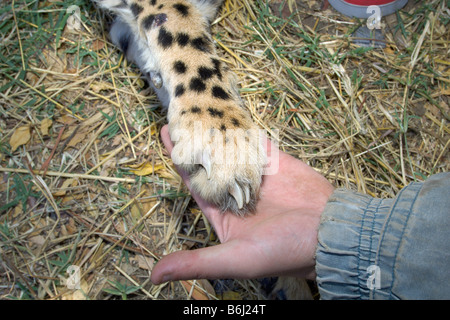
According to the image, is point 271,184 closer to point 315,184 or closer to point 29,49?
point 315,184

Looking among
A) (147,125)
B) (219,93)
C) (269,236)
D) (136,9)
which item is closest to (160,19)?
(136,9)

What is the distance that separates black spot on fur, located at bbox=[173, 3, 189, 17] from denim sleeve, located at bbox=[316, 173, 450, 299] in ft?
4.28

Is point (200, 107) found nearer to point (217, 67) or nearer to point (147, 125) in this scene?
point (217, 67)

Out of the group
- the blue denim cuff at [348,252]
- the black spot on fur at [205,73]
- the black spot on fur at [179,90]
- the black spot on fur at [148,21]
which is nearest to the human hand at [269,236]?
the blue denim cuff at [348,252]

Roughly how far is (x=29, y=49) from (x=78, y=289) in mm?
1942

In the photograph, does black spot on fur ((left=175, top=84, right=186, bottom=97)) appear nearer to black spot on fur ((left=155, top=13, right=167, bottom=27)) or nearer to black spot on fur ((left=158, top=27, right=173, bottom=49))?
black spot on fur ((left=158, top=27, right=173, bottom=49))

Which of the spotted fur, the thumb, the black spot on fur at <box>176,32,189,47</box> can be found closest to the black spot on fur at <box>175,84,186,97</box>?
the spotted fur

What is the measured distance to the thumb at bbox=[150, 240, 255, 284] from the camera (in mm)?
1685

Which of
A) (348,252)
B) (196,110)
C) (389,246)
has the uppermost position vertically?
(196,110)

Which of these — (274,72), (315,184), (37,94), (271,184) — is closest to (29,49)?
(37,94)

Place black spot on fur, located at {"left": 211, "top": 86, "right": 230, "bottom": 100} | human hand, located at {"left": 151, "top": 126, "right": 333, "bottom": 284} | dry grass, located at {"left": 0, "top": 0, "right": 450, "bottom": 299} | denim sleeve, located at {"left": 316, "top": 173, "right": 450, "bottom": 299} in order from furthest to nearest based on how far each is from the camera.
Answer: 1. dry grass, located at {"left": 0, "top": 0, "right": 450, "bottom": 299}
2. black spot on fur, located at {"left": 211, "top": 86, "right": 230, "bottom": 100}
3. human hand, located at {"left": 151, "top": 126, "right": 333, "bottom": 284}
4. denim sleeve, located at {"left": 316, "top": 173, "right": 450, "bottom": 299}

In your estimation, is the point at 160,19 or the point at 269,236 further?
the point at 160,19

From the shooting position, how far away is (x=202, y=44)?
2.06 meters

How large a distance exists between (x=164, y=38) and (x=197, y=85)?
347 mm
